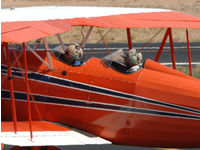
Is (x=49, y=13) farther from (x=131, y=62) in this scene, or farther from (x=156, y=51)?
(x=156, y=51)

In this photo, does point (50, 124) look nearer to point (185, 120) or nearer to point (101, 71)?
point (101, 71)

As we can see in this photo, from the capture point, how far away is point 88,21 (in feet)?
36.1

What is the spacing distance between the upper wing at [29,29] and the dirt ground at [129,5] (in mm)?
21836

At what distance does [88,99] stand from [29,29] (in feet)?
5.89

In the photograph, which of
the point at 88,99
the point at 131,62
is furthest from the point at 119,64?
the point at 88,99

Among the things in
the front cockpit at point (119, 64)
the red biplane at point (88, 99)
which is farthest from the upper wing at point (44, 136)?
the front cockpit at point (119, 64)

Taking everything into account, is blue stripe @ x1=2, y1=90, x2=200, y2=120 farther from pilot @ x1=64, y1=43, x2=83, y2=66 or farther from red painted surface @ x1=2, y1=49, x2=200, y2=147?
pilot @ x1=64, y1=43, x2=83, y2=66

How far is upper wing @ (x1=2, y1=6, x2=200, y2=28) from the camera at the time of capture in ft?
35.4

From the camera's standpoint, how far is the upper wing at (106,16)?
35.4 feet

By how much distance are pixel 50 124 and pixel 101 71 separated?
1510 millimetres

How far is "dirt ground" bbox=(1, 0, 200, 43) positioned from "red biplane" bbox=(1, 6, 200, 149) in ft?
72.3

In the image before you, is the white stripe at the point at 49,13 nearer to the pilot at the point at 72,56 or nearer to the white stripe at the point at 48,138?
the pilot at the point at 72,56

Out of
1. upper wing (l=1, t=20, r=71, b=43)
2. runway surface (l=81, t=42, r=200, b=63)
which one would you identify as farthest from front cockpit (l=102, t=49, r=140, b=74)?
runway surface (l=81, t=42, r=200, b=63)

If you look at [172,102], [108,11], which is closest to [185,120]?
[172,102]
